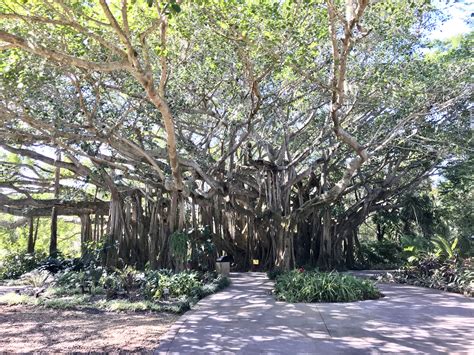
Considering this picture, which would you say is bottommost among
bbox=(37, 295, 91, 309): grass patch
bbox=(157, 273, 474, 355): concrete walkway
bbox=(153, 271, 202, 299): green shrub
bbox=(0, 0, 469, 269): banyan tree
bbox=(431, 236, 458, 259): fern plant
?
bbox=(157, 273, 474, 355): concrete walkway

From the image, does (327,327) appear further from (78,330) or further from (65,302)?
(65,302)

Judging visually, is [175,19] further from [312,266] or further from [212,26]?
[312,266]

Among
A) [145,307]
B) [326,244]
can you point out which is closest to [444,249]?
[326,244]

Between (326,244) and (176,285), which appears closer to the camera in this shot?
(176,285)

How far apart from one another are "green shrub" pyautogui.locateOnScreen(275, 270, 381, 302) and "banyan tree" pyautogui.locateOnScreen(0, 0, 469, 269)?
3.07 m

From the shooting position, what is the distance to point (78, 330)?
5.75m

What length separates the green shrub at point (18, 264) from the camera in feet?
44.9

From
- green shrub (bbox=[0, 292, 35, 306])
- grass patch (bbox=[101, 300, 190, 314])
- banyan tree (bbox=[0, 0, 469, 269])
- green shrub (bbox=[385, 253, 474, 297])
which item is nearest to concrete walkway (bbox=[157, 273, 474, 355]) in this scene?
grass patch (bbox=[101, 300, 190, 314])

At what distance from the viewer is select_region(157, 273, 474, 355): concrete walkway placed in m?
4.87

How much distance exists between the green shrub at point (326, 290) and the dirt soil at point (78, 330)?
7.87ft

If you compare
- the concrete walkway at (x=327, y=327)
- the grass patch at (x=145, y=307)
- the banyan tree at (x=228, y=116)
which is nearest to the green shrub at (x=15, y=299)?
the grass patch at (x=145, y=307)

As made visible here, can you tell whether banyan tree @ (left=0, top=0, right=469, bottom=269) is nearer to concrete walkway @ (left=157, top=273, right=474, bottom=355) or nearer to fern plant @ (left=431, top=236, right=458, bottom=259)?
fern plant @ (left=431, top=236, right=458, bottom=259)

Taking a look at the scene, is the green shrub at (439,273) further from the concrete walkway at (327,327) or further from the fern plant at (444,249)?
the concrete walkway at (327,327)

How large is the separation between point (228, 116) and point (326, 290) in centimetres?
556
